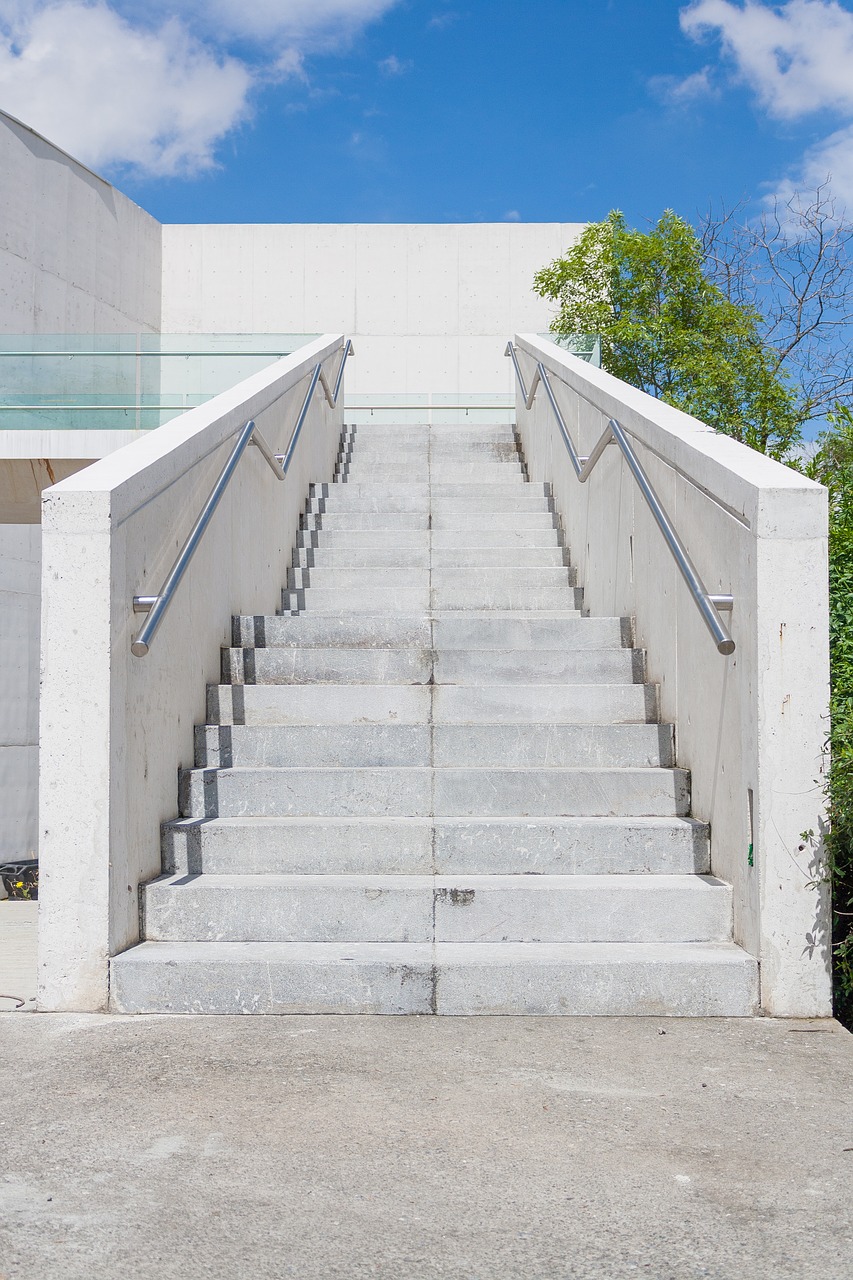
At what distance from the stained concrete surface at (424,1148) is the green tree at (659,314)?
1366 centimetres

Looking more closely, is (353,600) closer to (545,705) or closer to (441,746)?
(545,705)

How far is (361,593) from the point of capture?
229 inches

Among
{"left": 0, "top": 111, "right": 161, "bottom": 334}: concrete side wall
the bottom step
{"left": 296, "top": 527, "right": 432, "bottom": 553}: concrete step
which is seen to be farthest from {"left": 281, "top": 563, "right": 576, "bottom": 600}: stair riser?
{"left": 0, "top": 111, "right": 161, "bottom": 334}: concrete side wall

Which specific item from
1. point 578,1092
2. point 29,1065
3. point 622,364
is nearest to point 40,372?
point 29,1065

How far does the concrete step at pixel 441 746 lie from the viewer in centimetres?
424

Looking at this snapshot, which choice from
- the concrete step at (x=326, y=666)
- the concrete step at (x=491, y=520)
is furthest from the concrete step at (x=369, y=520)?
the concrete step at (x=326, y=666)

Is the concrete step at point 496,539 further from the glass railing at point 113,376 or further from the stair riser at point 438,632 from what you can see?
the glass railing at point 113,376

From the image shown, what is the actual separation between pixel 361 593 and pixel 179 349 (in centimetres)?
467

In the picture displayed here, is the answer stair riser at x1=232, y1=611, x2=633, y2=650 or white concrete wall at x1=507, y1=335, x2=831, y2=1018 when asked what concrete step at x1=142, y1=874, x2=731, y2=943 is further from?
stair riser at x1=232, y1=611, x2=633, y2=650

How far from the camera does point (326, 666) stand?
4.88m

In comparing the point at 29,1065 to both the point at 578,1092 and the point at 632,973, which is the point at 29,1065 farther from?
the point at 632,973

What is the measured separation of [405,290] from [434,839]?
16.1m

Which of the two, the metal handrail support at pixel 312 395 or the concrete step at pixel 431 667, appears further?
the metal handrail support at pixel 312 395

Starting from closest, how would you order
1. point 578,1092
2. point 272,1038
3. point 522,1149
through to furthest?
point 522,1149 < point 578,1092 < point 272,1038
